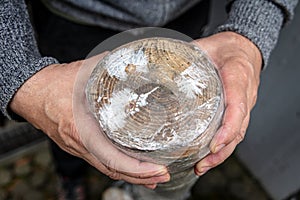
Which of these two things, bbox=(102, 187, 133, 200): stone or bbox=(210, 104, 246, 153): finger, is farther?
bbox=(102, 187, 133, 200): stone

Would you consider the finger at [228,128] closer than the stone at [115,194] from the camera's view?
Yes

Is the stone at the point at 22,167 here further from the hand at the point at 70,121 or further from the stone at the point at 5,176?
the hand at the point at 70,121

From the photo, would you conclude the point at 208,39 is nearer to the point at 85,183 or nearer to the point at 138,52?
the point at 138,52

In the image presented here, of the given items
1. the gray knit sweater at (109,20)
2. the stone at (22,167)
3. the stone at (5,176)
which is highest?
the gray knit sweater at (109,20)

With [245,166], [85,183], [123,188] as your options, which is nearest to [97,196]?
[85,183]

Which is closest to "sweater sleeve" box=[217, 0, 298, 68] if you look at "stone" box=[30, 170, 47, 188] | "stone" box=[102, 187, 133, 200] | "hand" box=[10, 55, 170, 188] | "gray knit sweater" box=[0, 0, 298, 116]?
"gray knit sweater" box=[0, 0, 298, 116]

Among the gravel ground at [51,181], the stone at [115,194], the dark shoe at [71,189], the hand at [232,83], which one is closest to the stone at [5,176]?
the gravel ground at [51,181]

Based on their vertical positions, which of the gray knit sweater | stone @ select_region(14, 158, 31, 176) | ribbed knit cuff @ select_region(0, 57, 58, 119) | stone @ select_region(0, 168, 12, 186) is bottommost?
stone @ select_region(0, 168, 12, 186)

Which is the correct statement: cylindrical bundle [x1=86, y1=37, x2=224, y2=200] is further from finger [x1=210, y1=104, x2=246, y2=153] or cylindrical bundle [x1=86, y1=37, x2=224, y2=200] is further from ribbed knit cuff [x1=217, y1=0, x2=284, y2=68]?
ribbed knit cuff [x1=217, y1=0, x2=284, y2=68]
